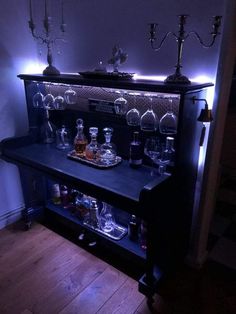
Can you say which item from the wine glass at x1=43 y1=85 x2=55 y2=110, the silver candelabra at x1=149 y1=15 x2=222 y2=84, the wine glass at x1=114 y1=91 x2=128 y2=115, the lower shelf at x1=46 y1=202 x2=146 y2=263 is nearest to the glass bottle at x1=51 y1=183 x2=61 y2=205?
the lower shelf at x1=46 y1=202 x2=146 y2=263

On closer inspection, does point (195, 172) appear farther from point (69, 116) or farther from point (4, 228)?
point (4, 228)

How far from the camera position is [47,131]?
86.9 inches

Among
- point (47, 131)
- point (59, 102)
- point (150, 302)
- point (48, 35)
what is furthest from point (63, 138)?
point (150, 302)

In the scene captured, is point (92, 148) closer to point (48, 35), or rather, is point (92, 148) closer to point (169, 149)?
point (169, 149)

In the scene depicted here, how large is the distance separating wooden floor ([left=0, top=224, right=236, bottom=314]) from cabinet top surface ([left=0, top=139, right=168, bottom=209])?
70cm

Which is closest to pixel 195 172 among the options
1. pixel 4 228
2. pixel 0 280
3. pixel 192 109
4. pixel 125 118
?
pixel 192 109

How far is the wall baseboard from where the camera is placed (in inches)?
92.6

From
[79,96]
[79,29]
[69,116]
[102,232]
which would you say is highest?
[79,29]

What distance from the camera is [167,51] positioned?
1.60 m

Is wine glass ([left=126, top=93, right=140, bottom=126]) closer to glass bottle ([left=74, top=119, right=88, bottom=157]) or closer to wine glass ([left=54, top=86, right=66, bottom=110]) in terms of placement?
glass bottle ([left=74, top=119, right=88, bottom=157])

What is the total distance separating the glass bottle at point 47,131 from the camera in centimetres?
220

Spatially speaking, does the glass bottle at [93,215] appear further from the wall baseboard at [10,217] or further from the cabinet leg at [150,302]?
the wall baseboard at [10,217]

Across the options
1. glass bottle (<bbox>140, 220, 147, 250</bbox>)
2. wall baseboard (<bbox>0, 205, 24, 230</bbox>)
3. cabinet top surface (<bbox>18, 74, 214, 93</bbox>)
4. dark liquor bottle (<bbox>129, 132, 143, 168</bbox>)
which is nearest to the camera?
cabinet top surface (<bbox>18, 74, 214, 93</bbox>)

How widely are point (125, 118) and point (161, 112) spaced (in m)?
0.26
